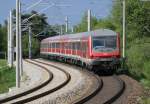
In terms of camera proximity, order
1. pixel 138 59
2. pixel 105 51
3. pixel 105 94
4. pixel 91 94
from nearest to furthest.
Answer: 1. pixel 91 94
2. pixel 105 94
3. pixel 105 51
4. pixel 138 59

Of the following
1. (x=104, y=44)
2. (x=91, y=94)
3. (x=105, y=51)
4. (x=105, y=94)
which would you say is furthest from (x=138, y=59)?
(x=91, y=94)

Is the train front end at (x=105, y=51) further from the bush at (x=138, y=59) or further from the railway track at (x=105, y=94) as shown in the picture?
the railway track at (x=105, y=94)

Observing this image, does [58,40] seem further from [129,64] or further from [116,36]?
[116,36]

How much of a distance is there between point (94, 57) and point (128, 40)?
2168 cm

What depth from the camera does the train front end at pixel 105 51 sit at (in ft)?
103

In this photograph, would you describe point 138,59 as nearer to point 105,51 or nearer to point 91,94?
point 105,51

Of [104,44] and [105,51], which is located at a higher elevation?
[104,44]

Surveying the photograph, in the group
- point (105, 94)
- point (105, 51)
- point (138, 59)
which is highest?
point (105, 51)

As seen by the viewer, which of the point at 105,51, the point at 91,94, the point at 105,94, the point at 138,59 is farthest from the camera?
the point at 138,59

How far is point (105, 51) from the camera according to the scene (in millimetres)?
31344

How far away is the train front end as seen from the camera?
3136 centimetres

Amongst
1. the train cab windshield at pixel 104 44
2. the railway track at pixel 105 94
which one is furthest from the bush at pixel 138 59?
the railway track at pixel 105 94

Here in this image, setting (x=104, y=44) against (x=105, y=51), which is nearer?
(x=105, y=51)

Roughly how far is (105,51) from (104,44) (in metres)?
0.50
